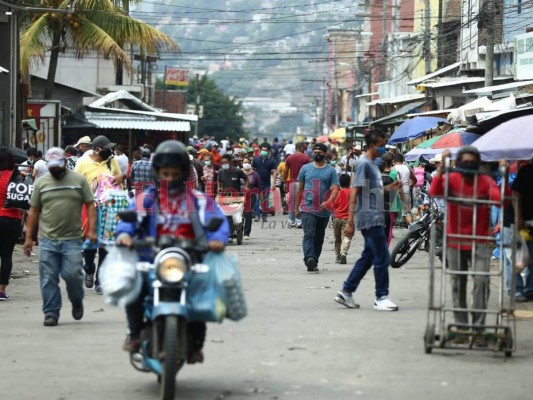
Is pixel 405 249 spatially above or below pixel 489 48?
below

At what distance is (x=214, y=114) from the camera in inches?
4877

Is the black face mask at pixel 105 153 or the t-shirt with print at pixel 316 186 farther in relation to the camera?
the t-shirt with print at pixel 316 186

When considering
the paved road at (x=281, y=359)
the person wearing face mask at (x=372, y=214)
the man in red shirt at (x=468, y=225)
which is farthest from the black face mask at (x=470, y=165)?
the person wearing face mask at (x=372, y=214)

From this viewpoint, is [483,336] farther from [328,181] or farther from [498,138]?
[328,181]

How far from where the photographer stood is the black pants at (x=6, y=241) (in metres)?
15.2

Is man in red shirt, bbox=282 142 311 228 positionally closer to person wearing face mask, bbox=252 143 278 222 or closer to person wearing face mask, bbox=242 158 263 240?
person wearing face mask, bbox=242 158 263 240

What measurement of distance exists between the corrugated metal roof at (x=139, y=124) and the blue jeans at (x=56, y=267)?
27.8m

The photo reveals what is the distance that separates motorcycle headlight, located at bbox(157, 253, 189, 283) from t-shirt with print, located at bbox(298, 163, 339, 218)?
962cm

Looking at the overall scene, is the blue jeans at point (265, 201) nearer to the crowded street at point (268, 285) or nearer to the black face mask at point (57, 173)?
the crowded street at point (268, 285)

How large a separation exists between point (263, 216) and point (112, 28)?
7.85 metres

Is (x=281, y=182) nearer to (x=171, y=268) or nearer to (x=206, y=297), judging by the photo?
(x=206, y=297)

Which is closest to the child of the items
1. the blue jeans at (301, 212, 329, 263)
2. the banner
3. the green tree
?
the blue jeans at (301, 212, 329, 263)

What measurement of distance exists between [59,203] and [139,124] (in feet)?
96.2

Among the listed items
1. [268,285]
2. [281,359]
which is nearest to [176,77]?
[268,285]
